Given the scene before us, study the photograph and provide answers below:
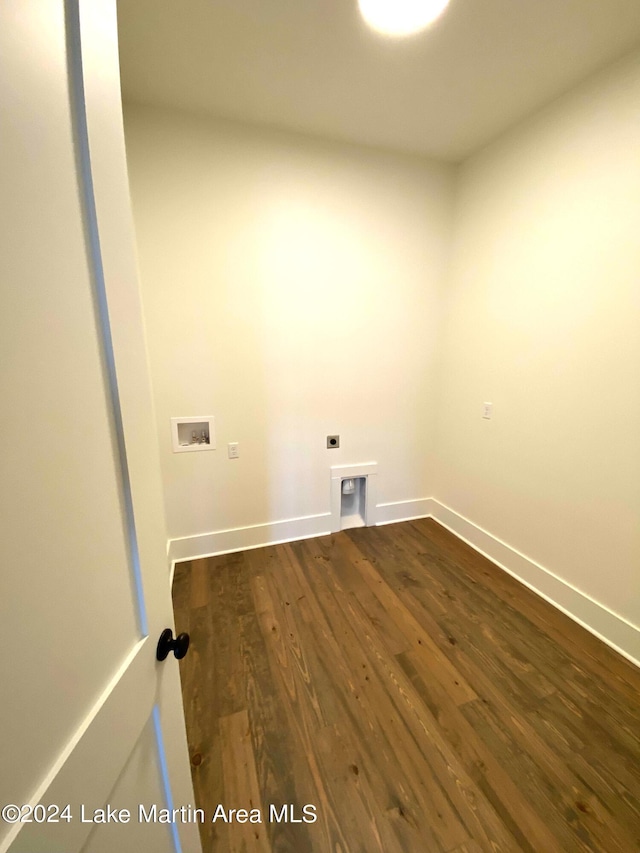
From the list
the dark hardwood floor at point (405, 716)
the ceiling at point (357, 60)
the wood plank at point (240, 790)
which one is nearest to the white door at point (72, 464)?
the wood plank at point (240, 790)

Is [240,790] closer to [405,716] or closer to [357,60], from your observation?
[405,716]

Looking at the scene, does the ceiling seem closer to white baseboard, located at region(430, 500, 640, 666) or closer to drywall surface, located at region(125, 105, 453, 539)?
drywall surface, located at region(125, 105, 453, 539)

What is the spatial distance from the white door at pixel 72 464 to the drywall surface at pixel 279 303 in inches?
58.5

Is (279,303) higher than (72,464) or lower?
higher

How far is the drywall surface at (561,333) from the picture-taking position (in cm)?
155

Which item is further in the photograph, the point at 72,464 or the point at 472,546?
the point at 472,546

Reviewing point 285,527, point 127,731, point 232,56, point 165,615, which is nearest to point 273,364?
point 285,527

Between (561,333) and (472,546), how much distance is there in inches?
61.0

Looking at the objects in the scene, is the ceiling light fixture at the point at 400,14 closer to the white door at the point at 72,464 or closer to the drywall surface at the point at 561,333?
the drywall surface at the point at 561,333

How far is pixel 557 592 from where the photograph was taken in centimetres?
190

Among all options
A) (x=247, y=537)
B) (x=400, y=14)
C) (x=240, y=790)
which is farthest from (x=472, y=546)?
(x=400, y=14)

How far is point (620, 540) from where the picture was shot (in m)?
1.62

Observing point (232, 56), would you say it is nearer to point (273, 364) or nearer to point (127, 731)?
point (273, 364)

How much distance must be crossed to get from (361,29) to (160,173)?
1.19m
